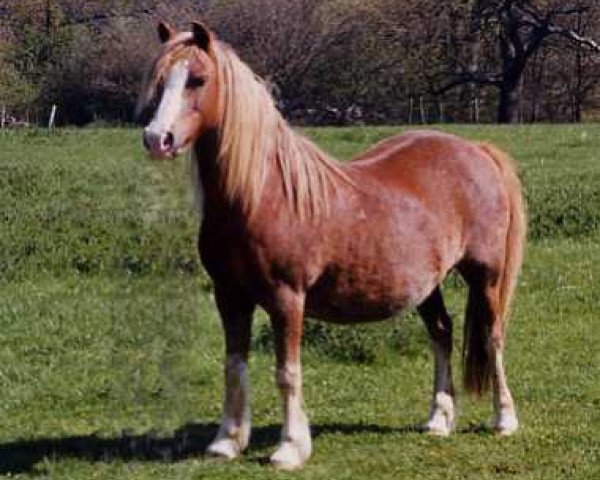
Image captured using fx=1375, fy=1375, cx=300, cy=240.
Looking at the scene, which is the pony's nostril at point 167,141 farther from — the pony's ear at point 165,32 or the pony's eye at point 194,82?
the pony's ear at point 165,32

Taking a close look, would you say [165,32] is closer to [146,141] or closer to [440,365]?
[146,141]

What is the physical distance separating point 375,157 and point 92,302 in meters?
4.32

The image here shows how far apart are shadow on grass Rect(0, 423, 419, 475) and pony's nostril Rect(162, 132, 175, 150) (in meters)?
1.68

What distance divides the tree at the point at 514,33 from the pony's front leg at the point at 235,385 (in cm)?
4352

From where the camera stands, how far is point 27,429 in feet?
24.4

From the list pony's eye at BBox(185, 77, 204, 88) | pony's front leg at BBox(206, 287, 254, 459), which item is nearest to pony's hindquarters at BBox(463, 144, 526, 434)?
pony's front leg at BBox(206, 287, 254, 459)

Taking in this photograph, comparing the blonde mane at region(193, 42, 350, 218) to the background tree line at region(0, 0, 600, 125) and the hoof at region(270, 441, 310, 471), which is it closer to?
the hoof at region(270, 441, 310, 471)

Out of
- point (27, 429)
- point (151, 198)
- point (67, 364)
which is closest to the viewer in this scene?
point (27, 429)

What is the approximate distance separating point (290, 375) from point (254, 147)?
1085 mm

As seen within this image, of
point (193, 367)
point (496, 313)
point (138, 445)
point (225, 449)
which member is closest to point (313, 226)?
point (225, 449)

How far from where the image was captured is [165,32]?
6312 mm

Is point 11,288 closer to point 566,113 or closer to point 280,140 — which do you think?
point 280,140

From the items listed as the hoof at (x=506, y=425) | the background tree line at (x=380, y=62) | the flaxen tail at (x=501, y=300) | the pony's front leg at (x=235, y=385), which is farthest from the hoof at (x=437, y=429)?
the background tree line at (x=380, y=62)

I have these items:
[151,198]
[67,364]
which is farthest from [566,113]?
[67,364]
